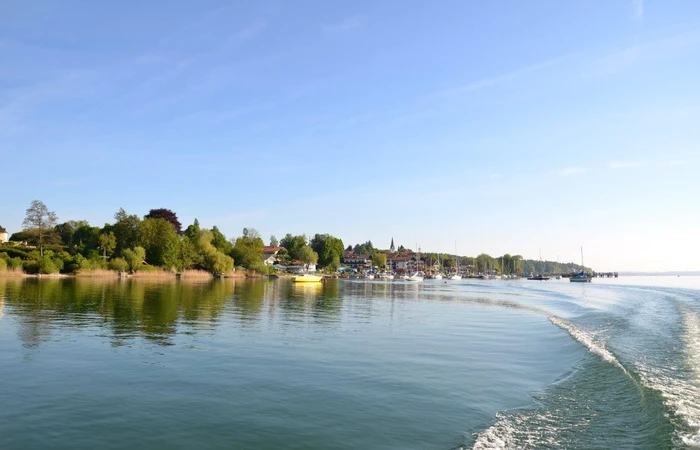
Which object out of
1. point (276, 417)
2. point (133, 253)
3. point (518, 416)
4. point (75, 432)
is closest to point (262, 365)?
point (276, 417)

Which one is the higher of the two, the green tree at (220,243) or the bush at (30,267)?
the green tree at (220,243)

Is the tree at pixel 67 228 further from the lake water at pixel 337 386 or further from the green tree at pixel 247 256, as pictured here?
the lake water at pixel 337 386

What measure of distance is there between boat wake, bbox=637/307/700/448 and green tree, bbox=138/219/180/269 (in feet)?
337

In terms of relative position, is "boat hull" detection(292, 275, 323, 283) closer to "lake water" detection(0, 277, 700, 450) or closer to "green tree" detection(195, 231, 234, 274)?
"green tree" detection(195, 231, 234, 274)

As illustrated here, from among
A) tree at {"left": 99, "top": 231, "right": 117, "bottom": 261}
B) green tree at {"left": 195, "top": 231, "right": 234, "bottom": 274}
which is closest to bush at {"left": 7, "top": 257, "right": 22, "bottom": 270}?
tree at {"left": 99, "top": 231, "right": 117, "bottom": 261}

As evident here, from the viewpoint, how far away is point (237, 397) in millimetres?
13867

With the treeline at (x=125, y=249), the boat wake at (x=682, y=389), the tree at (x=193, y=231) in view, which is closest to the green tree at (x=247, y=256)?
the treeline at (x=125, y=249)

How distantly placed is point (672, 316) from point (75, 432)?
40.2 meters

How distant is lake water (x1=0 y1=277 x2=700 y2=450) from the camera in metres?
11.0

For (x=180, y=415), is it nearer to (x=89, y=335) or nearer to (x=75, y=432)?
(x=75, y=432)

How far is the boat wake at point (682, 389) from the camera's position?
37.4ft

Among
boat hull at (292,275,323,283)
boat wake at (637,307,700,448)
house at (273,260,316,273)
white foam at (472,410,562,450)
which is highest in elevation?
house at (273,260,316,273)

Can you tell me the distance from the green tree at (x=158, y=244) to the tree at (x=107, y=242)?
531 centimetres

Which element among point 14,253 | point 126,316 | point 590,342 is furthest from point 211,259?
point 590,342
